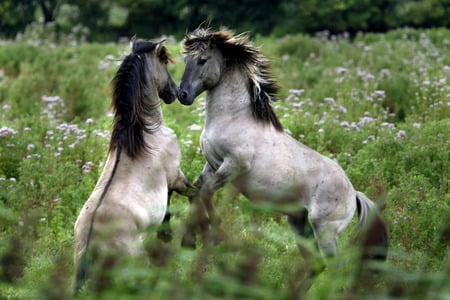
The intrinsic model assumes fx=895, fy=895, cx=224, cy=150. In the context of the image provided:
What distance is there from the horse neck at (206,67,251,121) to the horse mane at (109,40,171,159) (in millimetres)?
397

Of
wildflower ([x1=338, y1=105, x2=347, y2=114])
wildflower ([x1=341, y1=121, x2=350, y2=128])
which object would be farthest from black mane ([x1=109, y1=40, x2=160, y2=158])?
wildflower ([x1=338, y1=105, x2=347, y2=114])

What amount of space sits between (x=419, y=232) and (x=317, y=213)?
1.21 metres

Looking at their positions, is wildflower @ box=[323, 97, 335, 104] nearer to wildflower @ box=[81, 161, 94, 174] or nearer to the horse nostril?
wildflower @ box=[81, 161, 94, 174]

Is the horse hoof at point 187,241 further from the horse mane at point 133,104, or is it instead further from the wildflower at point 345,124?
the wildflower at point 345,124

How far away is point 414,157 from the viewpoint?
8273mm

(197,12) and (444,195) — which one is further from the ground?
(444,195)

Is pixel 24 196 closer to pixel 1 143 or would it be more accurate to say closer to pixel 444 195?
pixel 1 143

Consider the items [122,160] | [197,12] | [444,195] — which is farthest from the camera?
[197,12]

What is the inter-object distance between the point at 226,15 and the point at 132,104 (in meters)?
19.7

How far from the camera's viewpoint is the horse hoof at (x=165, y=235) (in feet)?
18.8

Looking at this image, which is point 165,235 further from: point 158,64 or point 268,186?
point 158,64

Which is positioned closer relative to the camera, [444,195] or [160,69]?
[160,69]

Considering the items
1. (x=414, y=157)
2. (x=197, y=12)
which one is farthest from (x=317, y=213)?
(x=197, y=12)

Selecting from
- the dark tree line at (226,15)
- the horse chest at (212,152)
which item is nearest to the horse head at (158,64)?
the horse chest at (212,152)
